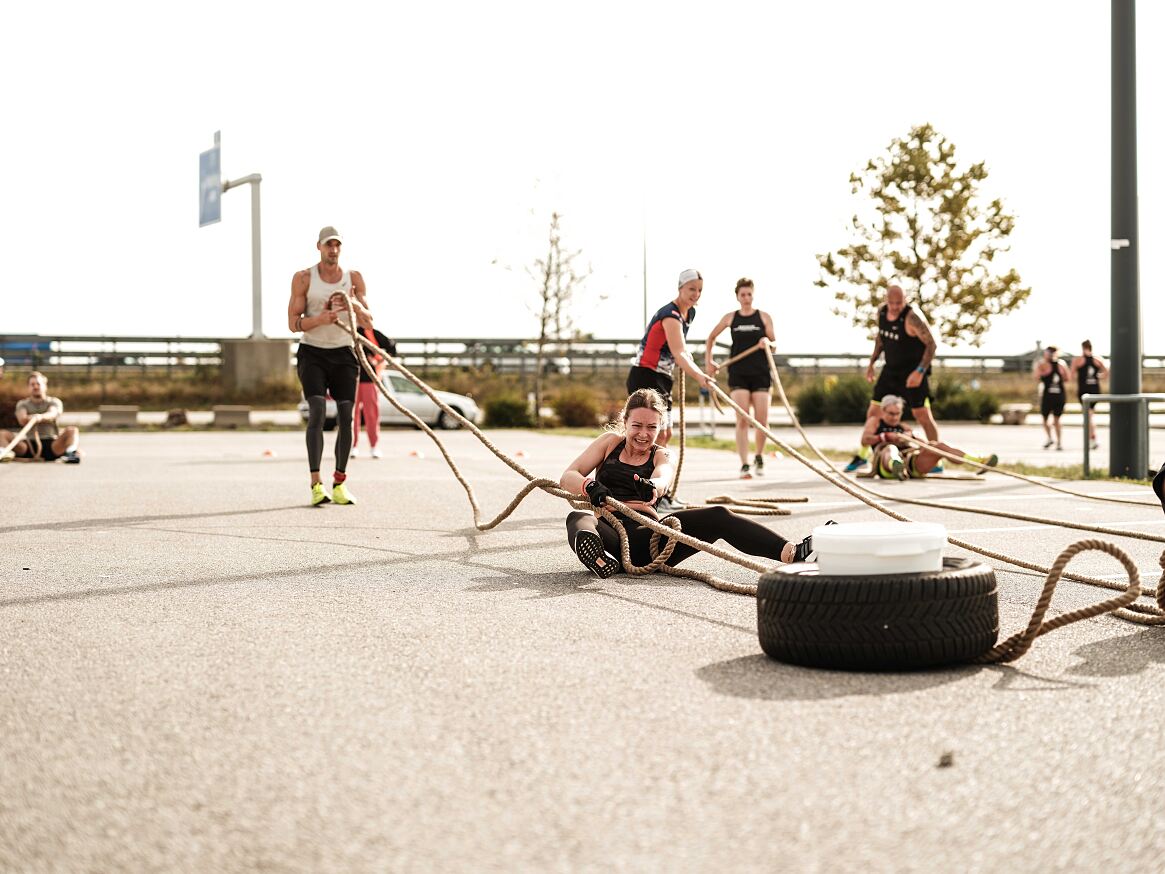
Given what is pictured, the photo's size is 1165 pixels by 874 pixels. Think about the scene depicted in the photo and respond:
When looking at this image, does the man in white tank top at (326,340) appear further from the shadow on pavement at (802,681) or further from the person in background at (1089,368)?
the person in background at (1089,368)

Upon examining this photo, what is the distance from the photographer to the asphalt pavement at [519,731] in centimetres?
285

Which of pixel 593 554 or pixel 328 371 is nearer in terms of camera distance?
pixel 593 554

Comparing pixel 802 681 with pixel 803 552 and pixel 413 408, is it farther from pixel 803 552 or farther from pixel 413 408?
pixel 413 408

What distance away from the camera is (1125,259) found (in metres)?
14.4

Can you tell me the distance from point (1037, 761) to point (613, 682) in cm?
139

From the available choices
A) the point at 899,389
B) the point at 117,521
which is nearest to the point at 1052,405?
the point at 899,389

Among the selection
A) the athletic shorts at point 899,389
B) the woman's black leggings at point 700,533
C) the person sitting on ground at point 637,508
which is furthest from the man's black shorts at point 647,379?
the athletic shorts at point 899,389

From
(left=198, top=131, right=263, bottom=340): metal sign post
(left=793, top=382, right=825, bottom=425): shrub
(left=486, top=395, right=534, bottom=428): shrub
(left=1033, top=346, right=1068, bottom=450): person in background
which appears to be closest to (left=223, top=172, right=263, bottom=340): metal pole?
(left=198, top=131, right=263, bottom=340): metal sign post

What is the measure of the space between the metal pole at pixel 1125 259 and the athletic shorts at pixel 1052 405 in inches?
313

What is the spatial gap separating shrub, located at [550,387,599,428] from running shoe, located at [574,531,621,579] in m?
25.8

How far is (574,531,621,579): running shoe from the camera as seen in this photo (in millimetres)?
6883

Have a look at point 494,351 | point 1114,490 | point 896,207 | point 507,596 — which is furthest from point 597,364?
point 507,596

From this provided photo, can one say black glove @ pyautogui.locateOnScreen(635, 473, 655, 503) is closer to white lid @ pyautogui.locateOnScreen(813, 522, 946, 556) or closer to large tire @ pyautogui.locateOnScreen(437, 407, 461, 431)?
white lid @ pyautogui.locateOnScreen(813, 522, 946, 556)

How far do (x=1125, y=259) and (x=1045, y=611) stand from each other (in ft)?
35.1
